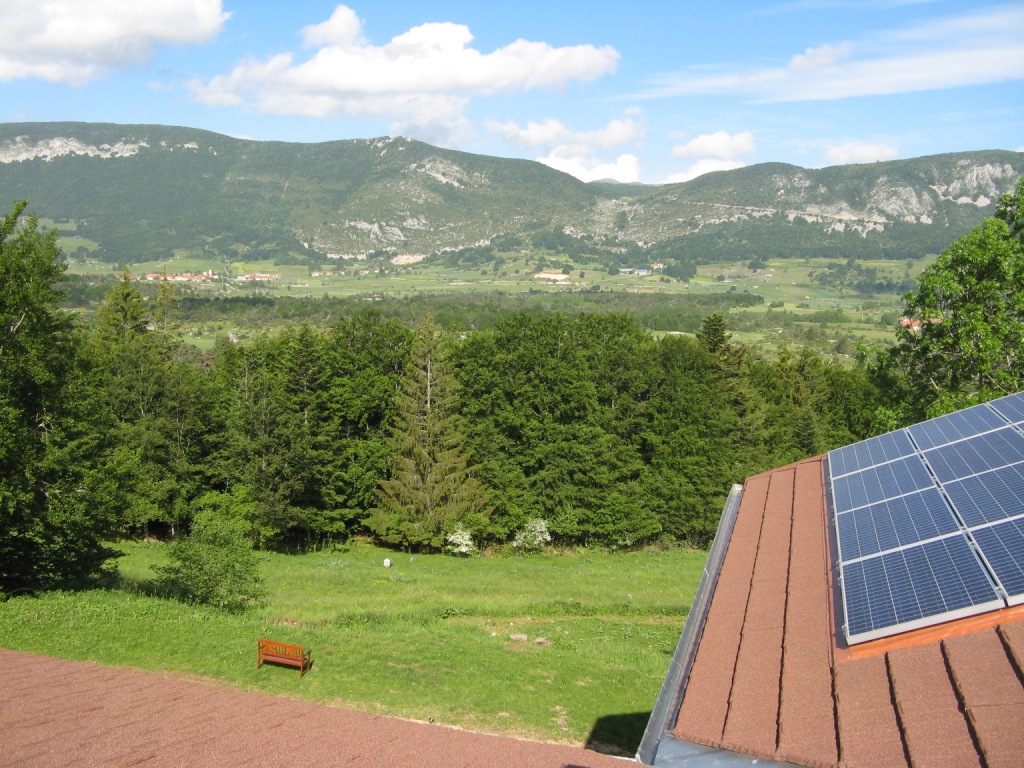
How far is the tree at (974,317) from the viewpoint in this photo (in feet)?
78.3

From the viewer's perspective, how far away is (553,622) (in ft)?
84.4

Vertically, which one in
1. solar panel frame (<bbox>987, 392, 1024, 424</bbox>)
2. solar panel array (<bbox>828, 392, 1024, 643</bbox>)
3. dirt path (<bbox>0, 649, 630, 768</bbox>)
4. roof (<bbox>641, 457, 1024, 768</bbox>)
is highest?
solar panel frame (<bbox>987, 392, 1024, 424</bbox>)

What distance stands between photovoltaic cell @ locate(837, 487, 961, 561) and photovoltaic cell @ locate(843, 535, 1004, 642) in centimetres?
33

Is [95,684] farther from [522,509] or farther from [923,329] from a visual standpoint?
[522,509]

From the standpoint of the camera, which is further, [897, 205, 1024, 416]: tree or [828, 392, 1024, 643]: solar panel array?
[897, 205, 1024, 416]: tree

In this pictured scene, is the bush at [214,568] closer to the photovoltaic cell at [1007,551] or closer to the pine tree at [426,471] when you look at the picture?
the pine tree at [426,471]

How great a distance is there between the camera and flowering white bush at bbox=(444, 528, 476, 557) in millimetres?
40750

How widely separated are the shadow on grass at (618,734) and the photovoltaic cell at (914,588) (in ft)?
27.0

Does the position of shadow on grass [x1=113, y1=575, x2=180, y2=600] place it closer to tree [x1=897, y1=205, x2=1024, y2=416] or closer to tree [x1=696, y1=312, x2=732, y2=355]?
tree [x1=897, y1=205, x2=1024, y2=416]

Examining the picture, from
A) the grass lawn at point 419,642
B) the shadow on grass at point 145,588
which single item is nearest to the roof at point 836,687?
the grass lawn at point 419,642

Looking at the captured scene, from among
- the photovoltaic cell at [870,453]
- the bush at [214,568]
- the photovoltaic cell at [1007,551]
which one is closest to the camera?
the photovoltaic cell at [1007,551]

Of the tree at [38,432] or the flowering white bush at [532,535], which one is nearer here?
the tree at [38,432]

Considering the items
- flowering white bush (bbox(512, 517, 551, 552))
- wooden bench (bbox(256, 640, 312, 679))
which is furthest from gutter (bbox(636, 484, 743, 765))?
flowering white bush (bbox(512, 517, 551, 552))

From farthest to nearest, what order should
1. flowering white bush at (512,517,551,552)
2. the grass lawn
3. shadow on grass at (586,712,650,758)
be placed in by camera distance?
flowering white bush at (512,517,551,552), the grass lawn, shadow on grass at (586,712,650,758)
